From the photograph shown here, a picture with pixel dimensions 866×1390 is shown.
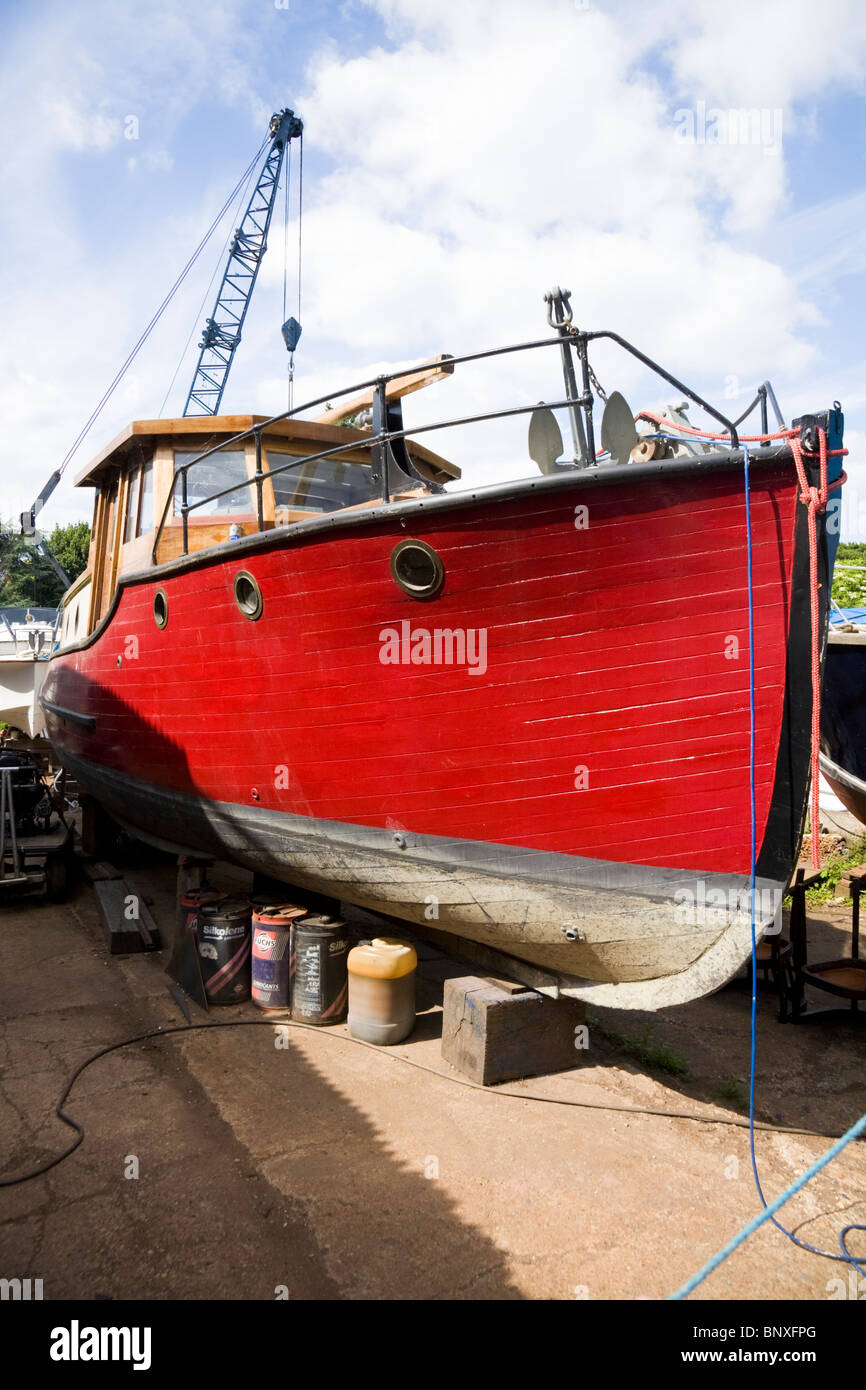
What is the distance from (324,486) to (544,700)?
298 centimetres

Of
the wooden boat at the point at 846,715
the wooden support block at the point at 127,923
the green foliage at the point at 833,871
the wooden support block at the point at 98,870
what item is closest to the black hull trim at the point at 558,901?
the wooden support block at the point at 127,923

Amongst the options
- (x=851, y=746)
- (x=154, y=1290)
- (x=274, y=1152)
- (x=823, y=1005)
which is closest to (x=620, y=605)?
(x=274, y=1152)

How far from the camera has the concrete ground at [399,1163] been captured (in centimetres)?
279

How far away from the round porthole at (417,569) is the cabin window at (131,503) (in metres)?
3.84

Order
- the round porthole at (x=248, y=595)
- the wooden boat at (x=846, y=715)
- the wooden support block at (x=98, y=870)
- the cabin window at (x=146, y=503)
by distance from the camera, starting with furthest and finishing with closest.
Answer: the wooden support block at (x=98, y=870) < the wooden boat at (x=846, y=715) < the cabin window at (x=146, y=503) < the round porthole at (x=248, y=595)

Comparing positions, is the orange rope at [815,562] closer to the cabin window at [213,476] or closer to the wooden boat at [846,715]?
the cabin window at [213,476]

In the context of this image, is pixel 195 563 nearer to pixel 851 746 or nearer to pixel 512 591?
pixel 512 591

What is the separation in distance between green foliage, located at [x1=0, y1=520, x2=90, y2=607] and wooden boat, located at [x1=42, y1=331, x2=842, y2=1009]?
42148mm

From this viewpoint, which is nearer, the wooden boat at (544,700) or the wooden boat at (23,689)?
the wooden boat at (544,700)

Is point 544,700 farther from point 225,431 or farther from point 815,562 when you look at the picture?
point 225,431

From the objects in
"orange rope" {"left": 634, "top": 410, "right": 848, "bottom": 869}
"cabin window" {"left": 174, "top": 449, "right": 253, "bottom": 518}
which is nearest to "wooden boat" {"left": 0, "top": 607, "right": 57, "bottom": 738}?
"cabin window" {"left": 174, "top": 449, "right": 253, "bottom": 518}

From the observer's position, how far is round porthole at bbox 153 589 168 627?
5531 millimetres

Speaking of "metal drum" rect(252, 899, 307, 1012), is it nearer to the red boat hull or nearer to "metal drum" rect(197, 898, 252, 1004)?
"metal drum" rect(197, 898, 252, 1004)

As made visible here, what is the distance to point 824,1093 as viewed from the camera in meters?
4.27
